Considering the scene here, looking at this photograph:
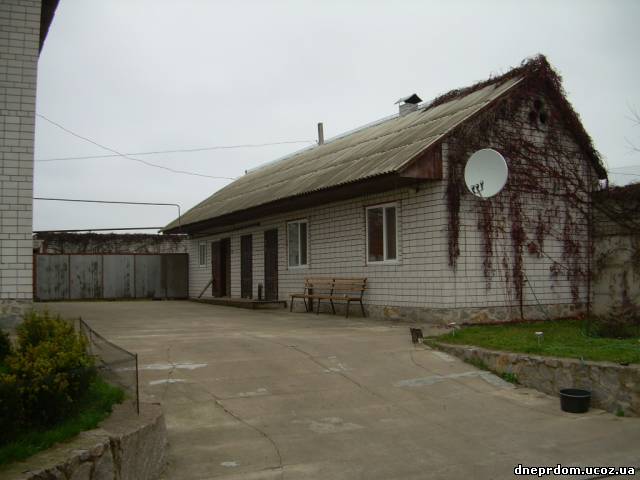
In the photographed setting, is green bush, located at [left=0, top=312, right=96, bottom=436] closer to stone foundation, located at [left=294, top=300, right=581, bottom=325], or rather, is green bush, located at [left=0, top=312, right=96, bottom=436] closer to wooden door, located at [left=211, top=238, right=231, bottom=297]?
stone foundation, located at [left=294, top=300, right=581, bottom=325]

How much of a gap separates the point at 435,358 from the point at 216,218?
12.6 metres

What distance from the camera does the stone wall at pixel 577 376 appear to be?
689cm

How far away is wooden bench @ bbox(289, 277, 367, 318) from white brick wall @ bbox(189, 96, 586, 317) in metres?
0.23

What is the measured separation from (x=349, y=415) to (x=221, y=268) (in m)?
16.3

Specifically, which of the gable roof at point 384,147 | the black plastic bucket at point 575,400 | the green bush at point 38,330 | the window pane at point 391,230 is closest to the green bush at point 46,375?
the green bush at point 38,330

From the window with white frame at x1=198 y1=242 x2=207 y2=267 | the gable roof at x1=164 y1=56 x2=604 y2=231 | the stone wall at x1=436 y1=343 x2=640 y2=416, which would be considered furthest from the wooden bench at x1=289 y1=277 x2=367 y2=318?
the window with white frame at x1=198 y1=242 x2=207 y2=267

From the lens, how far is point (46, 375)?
433 cm

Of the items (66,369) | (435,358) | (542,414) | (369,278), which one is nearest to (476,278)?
(369,278)

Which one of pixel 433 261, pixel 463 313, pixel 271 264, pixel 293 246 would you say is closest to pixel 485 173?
pixel 433 261

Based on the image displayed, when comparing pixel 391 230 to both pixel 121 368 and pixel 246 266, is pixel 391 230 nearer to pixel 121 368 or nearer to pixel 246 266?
pixel 246 266

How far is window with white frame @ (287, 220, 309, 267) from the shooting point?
16.9 metres

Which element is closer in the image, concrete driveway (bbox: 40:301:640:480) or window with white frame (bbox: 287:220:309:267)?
concrete driveway (bbox: 40:301:640:480)

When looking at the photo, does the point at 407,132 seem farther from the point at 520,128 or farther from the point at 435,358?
the point at 435,358

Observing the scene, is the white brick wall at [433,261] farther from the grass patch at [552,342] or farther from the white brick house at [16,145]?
the white brick house at [16,145]
